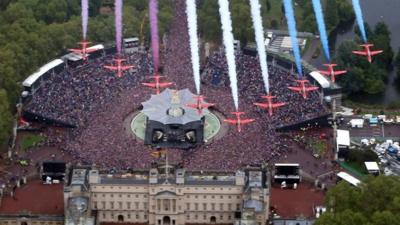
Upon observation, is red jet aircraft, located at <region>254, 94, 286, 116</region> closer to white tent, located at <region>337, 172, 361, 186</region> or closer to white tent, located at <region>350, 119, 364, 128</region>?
white tent, located at <region>350, 119, 364, 128</region>

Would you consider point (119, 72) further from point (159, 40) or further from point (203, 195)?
point (203, 195)

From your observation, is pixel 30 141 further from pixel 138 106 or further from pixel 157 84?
pixel 157 84

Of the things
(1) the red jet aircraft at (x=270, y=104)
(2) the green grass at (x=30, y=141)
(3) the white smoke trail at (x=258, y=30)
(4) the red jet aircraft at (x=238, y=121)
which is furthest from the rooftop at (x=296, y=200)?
(2) the green grass at (x=30, y=141)

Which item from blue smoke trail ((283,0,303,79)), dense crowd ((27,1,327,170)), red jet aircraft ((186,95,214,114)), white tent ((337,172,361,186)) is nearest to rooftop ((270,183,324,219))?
white tent ((337,172,361,186))

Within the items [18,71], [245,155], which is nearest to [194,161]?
[245,155]

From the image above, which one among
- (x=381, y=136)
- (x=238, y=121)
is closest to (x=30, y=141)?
(x=238, y=121)
